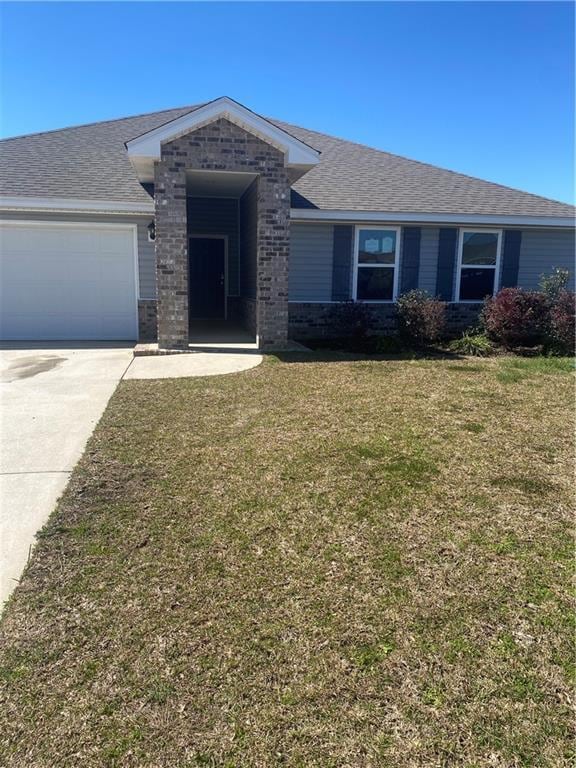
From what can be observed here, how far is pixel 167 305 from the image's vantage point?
34.1 feet

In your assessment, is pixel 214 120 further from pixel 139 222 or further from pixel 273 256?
pixel 139 222

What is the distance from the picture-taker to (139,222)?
1209 cm

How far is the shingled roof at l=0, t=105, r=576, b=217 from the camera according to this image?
1218 centimetres

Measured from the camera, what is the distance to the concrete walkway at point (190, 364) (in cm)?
866

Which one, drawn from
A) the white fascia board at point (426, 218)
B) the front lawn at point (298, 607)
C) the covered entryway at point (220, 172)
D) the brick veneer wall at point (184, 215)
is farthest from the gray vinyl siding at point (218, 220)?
the front lawn at point (298, 607)

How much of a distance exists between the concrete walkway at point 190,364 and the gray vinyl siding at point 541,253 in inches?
296

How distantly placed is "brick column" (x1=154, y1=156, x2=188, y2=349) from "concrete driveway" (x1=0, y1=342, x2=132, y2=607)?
1.01 meters

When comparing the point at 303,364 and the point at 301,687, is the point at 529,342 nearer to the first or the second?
the point at 303,364

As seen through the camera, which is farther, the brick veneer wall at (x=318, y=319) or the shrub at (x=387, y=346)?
the brick veneer wall at (x=318, y=319)

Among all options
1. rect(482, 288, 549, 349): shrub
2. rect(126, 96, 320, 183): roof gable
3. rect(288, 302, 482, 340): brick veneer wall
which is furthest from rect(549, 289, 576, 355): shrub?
rect(126, 96, 320, 183): roof gable

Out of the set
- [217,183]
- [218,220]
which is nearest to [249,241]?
[217,183]

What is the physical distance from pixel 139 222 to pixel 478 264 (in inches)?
313

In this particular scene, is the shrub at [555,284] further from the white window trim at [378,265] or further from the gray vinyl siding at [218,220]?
the gray vinyl siding at [218,220]

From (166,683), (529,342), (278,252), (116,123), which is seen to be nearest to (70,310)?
(278,252)
